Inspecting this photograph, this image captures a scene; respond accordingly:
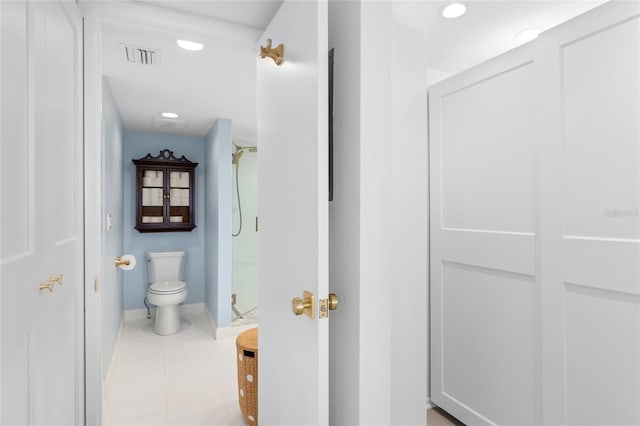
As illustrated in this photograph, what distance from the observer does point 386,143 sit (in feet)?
3.38

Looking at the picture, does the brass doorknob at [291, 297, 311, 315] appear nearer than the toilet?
Yes

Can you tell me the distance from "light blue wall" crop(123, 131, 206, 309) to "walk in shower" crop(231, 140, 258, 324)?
405 millimetres

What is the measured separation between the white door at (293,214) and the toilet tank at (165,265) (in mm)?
2826

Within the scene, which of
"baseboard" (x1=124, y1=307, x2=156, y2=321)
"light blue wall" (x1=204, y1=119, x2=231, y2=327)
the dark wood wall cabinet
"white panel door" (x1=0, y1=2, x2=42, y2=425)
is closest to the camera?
"white panel door" (x1=0, y1=2, x2=42, y2=425)

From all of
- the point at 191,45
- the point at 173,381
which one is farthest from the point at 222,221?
the point at 191,45

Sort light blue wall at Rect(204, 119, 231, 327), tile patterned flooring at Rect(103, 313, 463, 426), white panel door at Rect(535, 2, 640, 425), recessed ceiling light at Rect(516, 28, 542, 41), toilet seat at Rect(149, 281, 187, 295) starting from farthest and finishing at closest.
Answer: toilet seat at Rect(149, 281, 187, 295)
light blue wall at Rect(204, 119, 231, 327)
tile patterned flooring at Rect(103, 313, 463, 426)
recessed ceiling light at Rect(516, 28, 542, 41)
white panel door at Rect(535, 2, 640, 425)

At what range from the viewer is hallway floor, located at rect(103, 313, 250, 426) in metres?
2.18

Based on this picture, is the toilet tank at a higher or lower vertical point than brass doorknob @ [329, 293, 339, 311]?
lower

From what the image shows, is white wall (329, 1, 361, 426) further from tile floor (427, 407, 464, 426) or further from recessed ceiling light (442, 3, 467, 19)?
tile floor (427, 407, 464, 426)

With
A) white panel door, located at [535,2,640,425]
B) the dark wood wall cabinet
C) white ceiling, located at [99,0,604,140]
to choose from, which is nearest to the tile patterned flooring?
white panel door, located at [535,2,640,425]

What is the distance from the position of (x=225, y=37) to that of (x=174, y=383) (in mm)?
2330

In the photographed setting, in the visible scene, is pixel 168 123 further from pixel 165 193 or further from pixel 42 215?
pixel 42 215

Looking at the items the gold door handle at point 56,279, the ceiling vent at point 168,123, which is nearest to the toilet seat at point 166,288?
the ceiling vent at point 168,123

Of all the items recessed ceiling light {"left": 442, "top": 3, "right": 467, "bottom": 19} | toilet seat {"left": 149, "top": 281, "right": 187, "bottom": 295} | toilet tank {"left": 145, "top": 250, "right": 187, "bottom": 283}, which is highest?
recessed ceiling light {"left": 442, "top": 3, "right": 467, "bottom": 19}
